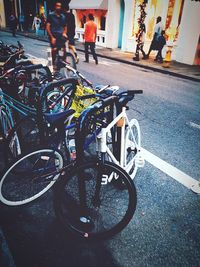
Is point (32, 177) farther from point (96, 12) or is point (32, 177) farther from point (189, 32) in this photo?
point (96, 12)

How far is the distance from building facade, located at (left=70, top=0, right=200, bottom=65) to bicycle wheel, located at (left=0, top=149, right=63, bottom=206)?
13.1 meters

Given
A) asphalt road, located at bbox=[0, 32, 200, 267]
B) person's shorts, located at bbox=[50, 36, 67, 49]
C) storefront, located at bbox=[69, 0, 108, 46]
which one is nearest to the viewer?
asphalt road, located at bbox=[0, 32, 200, 267]

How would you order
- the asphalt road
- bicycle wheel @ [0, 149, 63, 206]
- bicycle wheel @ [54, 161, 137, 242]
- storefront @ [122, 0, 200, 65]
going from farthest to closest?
storefront @ [122, 0, 200, 65] < bicycle wheel @ [0, 149, 63, 206] < bicycle wheel @ [54, 161, 137, 242] < the asphalt road

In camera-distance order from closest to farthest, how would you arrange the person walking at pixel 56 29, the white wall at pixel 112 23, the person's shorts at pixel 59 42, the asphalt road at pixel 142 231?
the asphalt road at pixel 142 231 < the person walking at pixel 56 29 < the person's shorts at pixel 59 42 < the white wall at pixel 112 23

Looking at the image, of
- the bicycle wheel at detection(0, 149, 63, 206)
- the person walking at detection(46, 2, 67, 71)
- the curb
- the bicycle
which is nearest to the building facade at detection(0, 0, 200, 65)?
the person walking at detection(46, 2, 67, 71)

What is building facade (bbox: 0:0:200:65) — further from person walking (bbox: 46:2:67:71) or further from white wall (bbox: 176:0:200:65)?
person walking (bbox: 46:2:67:71)

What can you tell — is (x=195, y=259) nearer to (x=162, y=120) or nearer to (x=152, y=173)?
(x=152, y=173)

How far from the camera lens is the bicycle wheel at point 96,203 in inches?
96.0

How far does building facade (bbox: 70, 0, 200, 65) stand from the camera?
13352mm

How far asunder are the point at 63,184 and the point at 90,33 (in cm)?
1188

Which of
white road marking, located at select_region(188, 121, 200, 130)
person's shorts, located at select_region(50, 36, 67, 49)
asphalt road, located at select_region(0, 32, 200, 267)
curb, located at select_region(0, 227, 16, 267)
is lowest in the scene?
asphalt road, located at select_region(0, 32, 200, 267)

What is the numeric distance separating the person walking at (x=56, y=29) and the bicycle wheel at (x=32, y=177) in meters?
6.98

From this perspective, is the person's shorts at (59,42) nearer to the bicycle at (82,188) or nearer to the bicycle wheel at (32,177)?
the bicycle at (82,188)

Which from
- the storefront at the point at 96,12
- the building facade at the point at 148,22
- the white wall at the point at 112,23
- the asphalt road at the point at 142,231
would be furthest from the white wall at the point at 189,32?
the asphalt road at the point at 142,231
